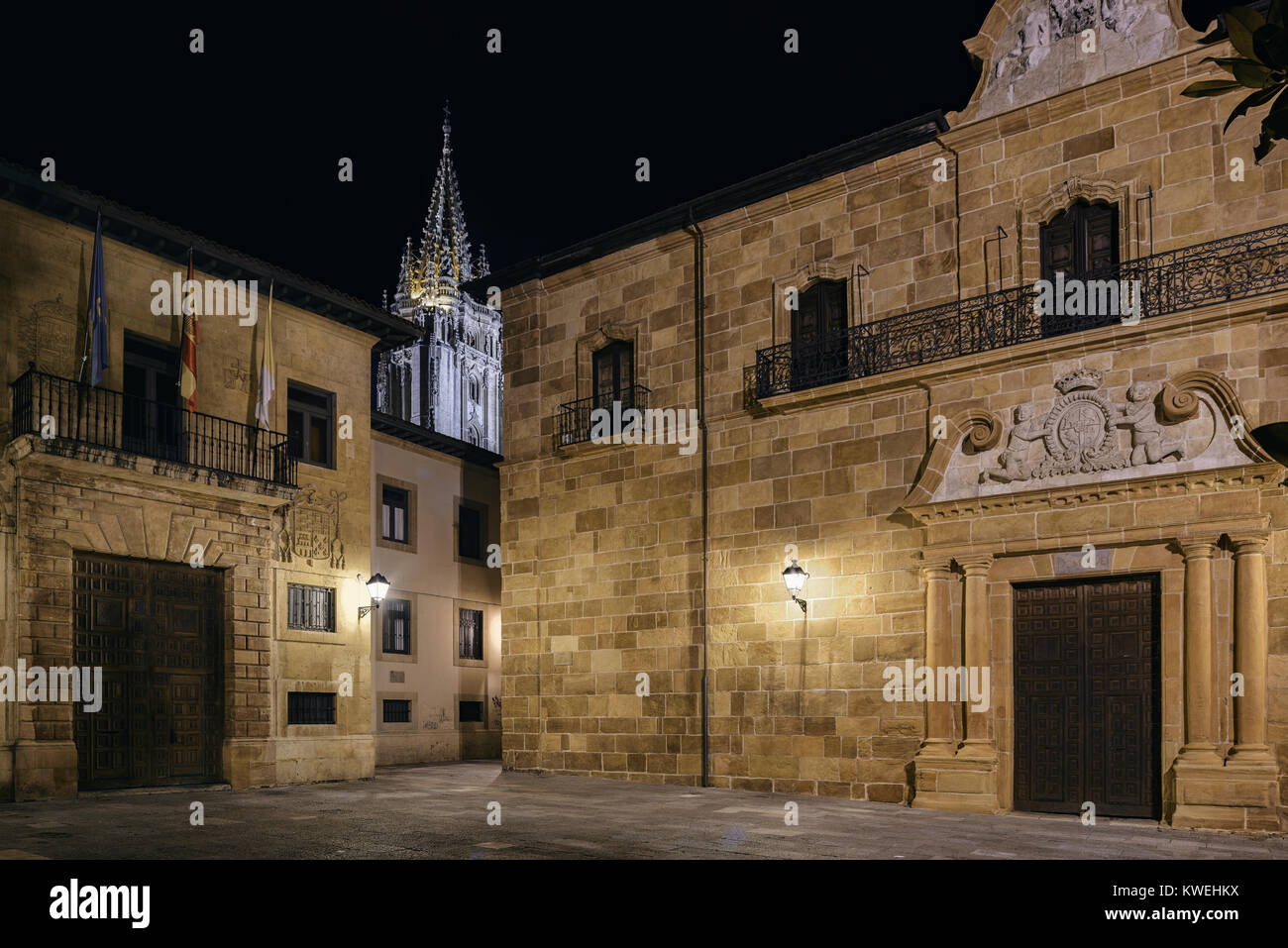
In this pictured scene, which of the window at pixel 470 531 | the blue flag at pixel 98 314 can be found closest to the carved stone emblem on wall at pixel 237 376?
the blue flag at pixel 98 314

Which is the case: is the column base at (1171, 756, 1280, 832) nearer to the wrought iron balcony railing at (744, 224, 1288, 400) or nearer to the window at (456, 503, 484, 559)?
the wrought iron balcony railing at (744, 224, 1288, 400)

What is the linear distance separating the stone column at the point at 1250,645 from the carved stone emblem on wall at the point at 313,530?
14.5 meters

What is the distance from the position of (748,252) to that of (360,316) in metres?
7.74

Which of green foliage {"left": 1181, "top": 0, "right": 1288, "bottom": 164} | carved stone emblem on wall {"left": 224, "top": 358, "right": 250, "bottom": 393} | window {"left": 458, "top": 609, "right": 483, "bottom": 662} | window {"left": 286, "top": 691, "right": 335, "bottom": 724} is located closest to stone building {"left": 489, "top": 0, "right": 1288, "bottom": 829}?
window {"left": 286, "top": 691, "right": 335, "bottom": 724}

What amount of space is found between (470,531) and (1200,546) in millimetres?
18986

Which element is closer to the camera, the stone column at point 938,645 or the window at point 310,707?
the stone column at point 938,645

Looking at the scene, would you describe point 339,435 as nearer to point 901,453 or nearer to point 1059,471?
point 901,453

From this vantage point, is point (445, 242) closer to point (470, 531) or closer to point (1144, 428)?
point (470, 531)

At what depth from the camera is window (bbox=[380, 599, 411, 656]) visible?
81.1 ft

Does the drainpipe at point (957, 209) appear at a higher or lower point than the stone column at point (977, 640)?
higher

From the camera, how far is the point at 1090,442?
1379cm

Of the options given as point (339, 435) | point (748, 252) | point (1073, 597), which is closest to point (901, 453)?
point (1073, 597)

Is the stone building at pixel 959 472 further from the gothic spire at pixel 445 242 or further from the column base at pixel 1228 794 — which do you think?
the gothic spire at pixel 445 242

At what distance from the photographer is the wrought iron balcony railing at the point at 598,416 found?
754 inches
